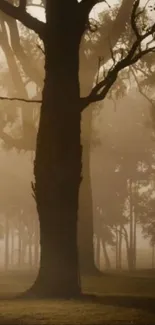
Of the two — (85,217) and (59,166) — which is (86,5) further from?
(85,217)

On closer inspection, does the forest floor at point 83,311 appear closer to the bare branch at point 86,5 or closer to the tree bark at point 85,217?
the bare branch at point 86,5

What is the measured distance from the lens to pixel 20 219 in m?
57.2

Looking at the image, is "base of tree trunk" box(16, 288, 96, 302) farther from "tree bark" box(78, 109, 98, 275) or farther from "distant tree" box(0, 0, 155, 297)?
"tree bark" box(78, 109, 98, 275)

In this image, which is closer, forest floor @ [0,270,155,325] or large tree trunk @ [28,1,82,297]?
forest floor @ [0,270,155,325]

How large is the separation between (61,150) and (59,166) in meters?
0.37

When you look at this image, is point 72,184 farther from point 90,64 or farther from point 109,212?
point 109,212

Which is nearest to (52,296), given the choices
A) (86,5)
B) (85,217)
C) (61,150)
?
(61,150)

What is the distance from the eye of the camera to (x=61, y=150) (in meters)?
15.0

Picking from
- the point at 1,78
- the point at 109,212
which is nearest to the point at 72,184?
the point at 1,78

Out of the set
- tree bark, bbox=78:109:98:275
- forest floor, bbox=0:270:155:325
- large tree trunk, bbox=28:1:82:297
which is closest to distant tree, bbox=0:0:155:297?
large tree trunk, bbox=28:1:82:297

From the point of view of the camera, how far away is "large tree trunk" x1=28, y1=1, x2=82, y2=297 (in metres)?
14.9

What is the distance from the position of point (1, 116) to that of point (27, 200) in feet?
76.0

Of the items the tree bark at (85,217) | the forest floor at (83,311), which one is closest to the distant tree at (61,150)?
the forest floor at (83,311)

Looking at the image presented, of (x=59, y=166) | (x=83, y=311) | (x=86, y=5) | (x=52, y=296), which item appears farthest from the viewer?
(x=86, y=5)
